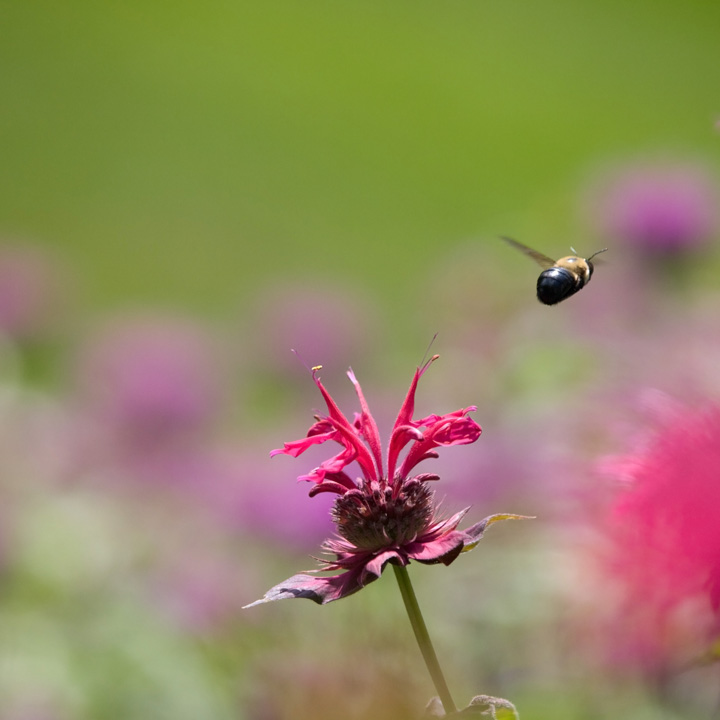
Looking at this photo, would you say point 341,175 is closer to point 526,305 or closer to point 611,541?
point 526,305

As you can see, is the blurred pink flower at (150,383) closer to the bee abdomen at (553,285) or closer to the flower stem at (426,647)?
the bee abdomen at (553,285)

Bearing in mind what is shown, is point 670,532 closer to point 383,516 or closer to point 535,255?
point 383,516

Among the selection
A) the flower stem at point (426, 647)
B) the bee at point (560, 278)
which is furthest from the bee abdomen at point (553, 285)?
the flower stem at point (426, 647)

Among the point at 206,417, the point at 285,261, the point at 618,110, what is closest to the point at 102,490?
the point at 206,417

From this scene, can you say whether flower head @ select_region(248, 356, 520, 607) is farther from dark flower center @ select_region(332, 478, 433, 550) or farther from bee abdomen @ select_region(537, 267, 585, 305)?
bee abdomen @ select_region(537, 267, 585, 305)

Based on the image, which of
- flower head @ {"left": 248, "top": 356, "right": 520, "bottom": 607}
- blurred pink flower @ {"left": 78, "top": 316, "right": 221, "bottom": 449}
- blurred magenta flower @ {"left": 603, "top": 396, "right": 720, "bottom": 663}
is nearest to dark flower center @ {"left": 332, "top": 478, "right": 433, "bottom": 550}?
flower head @ {"left": 248, "top": 356, "right": 520, "bottom": 607}
